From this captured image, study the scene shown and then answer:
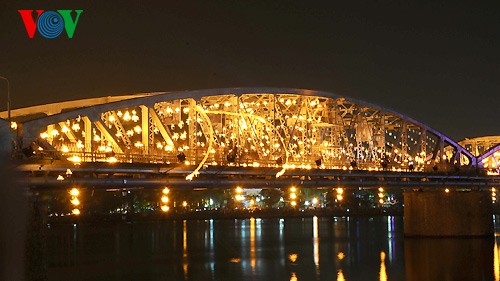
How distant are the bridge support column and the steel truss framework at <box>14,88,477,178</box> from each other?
12.5 ft

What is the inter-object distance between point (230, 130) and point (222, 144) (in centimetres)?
142

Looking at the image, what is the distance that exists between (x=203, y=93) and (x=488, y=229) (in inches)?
1654

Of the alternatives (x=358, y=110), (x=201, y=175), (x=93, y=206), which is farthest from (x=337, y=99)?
(x=93, y=206)

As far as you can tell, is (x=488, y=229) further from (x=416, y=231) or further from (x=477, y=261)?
(x=477, y=261)

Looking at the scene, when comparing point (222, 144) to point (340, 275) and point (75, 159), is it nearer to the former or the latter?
point (340, 275)

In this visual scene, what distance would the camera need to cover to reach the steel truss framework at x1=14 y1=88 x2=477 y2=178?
5628 cm

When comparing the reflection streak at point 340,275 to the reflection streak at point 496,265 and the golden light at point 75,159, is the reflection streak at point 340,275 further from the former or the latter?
the golden light at point 75,159

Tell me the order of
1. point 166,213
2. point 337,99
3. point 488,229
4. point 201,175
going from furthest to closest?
1. point 166,213
2. point 488,229
3. point 337,99
4. point 201,175

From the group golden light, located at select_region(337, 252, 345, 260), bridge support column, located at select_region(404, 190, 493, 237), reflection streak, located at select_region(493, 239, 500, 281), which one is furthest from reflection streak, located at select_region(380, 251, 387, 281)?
bridge support column, located at select_region(404, 190, 493, 237)

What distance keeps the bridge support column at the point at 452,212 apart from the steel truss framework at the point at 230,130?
3807 millimetres

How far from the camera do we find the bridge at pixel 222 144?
52438mm

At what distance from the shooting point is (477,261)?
75.2 m

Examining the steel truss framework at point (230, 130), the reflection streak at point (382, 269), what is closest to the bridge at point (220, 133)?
the steel truss framework at point (230, 130)

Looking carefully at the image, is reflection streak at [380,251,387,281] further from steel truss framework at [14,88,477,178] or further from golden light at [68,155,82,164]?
golden light at [68,155,82,164]
